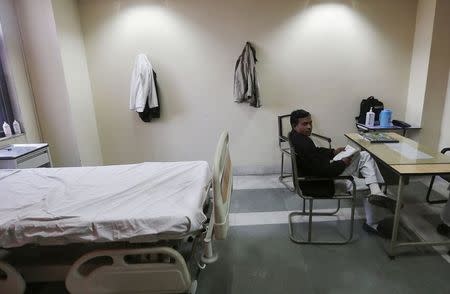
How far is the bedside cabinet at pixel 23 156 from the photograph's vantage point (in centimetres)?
261

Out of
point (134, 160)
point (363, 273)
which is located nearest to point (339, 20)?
point (363, 273)

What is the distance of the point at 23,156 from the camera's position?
8.87 ft

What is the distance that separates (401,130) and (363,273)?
2.24 metres

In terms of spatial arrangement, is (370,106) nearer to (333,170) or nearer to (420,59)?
(420,59)

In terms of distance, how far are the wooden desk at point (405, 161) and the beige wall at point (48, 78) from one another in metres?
3.29

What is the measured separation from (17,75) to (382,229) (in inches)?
159

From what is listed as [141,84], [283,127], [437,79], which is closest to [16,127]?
[141,84]

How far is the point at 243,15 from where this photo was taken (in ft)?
11.6

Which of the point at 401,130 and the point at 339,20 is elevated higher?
the point at 339,20

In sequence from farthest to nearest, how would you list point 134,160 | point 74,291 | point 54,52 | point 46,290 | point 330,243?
point 134,160 → point 54,52 → point 330,243 → point 46,290 → point 74,291

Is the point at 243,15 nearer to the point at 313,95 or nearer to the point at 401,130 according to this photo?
the point at 313,95

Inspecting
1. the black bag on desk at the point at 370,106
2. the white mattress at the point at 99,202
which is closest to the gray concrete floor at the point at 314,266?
the white mattress at the point at 99,202

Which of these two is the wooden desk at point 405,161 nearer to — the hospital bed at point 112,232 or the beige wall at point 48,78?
the hospital bed at point 112,232

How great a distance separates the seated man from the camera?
2.30 meters
